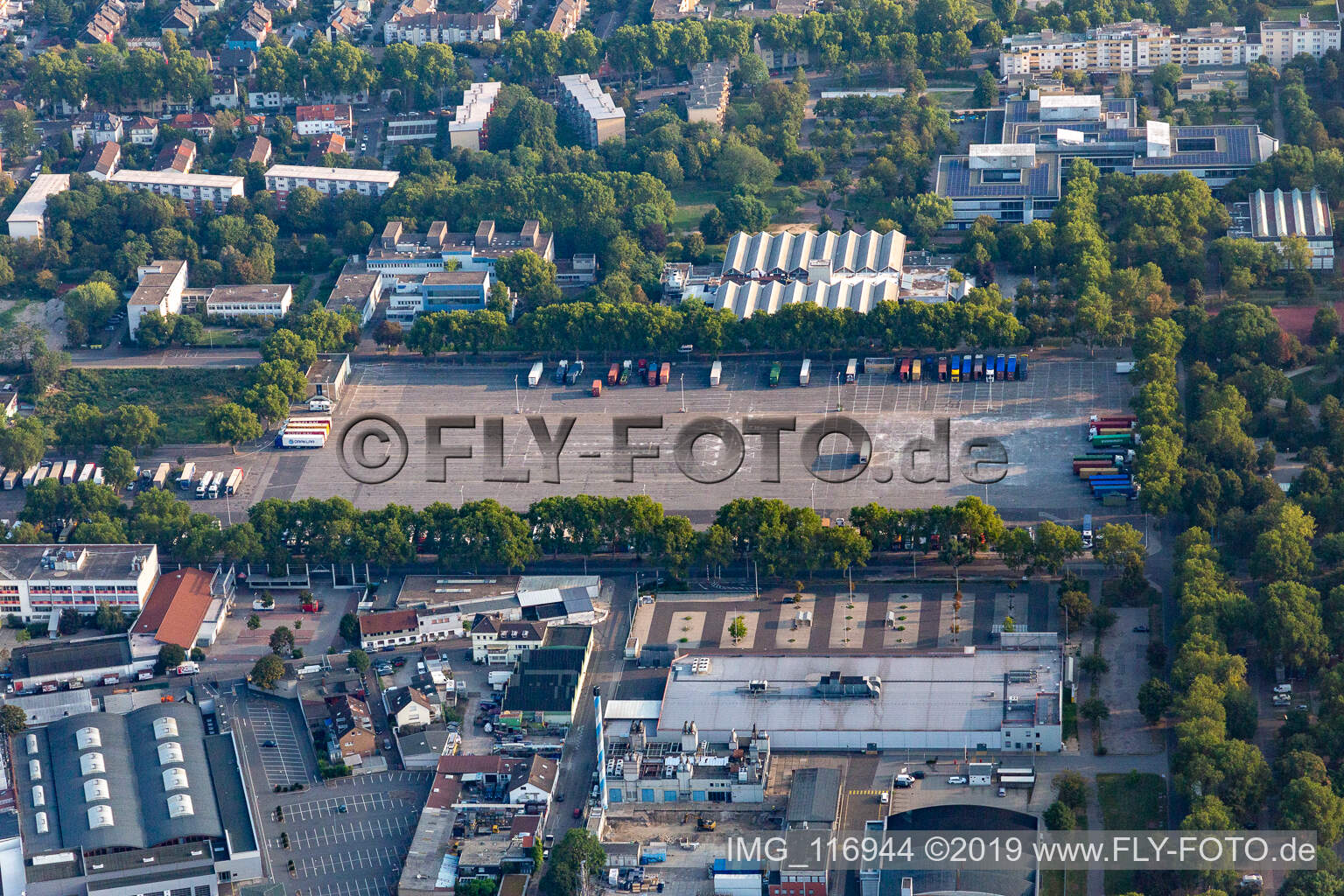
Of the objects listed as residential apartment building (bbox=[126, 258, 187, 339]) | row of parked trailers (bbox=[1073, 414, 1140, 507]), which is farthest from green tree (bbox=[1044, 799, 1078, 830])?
residential apartment building (bbox=[126, 258, 187, 339])

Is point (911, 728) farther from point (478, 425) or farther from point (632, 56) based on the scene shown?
point (632, 56)

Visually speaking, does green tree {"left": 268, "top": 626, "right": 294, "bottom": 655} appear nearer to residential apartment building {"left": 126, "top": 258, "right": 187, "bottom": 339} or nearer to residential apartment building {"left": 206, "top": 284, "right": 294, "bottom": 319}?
residential apartment building {"left": 206, "top": 284, "right": 294, "bottom": 319}

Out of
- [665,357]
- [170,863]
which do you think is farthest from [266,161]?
[170,863]

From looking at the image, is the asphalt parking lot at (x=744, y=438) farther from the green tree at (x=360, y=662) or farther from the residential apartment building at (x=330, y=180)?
the residential apartment building at (x=330, y=180)

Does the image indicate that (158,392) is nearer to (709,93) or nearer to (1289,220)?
(709,93)

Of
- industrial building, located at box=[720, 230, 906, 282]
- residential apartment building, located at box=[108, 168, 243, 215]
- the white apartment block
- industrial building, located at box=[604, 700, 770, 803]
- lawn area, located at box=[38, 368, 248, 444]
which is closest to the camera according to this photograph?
industrial building, located at box=[604, 700, 770, 803]
